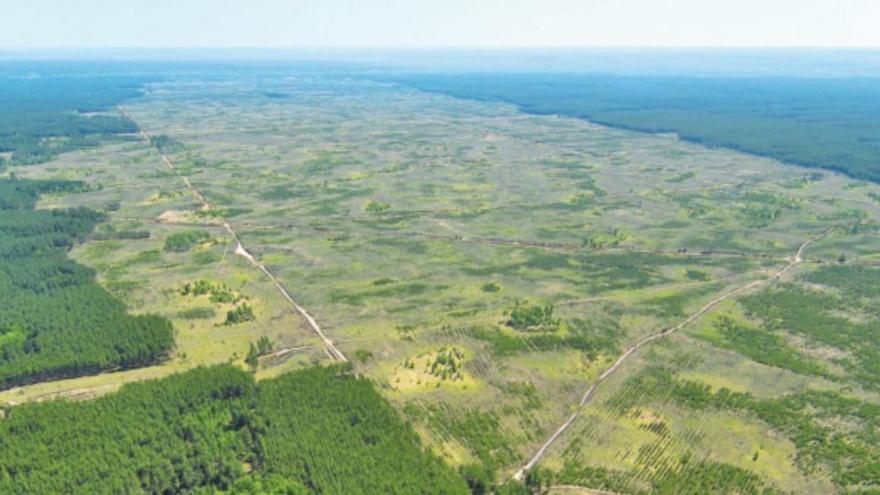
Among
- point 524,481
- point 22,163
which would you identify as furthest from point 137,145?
point 524,481

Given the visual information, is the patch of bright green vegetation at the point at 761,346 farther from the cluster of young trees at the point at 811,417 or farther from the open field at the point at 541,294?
the cluster of young trees at the point at 811,417

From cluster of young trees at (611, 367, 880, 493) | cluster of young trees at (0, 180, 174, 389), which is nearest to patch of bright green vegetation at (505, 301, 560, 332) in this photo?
cluster of young trees at (611, 367, 880, 493)

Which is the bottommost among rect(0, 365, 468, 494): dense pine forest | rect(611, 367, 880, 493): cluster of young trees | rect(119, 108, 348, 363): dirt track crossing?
rect(611, 367, 880, 493): cluster of young trees

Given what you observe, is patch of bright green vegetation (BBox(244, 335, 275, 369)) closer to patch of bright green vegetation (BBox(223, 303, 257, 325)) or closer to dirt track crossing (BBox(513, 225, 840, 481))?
patch of bright green vegetation (BBox(223, 303, 257, 325))

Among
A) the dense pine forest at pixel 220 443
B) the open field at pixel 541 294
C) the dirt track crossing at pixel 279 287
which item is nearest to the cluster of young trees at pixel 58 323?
the open field at pixel 541 294

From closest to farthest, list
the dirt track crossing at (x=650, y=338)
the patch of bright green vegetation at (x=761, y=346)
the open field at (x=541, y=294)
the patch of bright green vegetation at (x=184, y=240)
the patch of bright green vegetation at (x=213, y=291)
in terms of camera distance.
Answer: the dirt track crossing at (x=650, y=338), the open field at (x=541, y=294), the patch of bright green vegetation at (x=761, y=346), the patch of bright green vegetation at (x=213, y=291), the patch of bright green vegetation at (x=184, y=240)

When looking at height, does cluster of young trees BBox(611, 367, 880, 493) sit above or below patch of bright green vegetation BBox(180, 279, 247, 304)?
below

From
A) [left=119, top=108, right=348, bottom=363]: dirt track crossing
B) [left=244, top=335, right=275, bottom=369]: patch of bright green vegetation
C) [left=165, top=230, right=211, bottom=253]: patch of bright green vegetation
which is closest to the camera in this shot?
[left=244, top=335, right=275, bottom=369]: patch of bright green vegetation

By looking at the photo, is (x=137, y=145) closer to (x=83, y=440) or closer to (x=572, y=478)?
(x=83, y=440)
